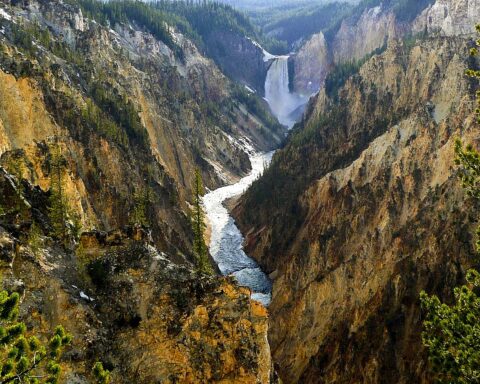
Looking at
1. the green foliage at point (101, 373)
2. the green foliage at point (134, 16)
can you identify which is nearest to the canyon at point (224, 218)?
the green foliage at point (101, 373)

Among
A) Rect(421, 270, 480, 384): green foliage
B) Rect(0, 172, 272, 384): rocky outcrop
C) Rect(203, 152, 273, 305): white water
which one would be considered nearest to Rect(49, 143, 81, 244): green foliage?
Rect(0, 172, 272, 384): rocky outcrop

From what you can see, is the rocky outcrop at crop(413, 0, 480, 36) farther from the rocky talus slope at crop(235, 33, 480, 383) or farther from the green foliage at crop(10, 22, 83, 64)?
the green foliage at crop(10, 22, 83, 64)

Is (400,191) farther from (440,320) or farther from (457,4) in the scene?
(457,4)

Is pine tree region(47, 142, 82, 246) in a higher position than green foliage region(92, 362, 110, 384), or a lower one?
higher

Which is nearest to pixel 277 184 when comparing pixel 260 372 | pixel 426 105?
pixel 426 105

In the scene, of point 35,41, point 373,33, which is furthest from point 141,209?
point 373,33

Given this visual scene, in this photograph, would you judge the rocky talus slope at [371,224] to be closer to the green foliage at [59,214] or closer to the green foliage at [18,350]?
the green foliage at [59,214]

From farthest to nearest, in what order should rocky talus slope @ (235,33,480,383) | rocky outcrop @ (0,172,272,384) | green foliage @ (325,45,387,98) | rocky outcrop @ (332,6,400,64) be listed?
1. rocky outcrop @ (332,6,400,64)
2. green foliage @ (325,45,387,98)
3. rocky talus slope @ (235,33,480,383)
4. rocky outcrop @ (0,172,272,384)
